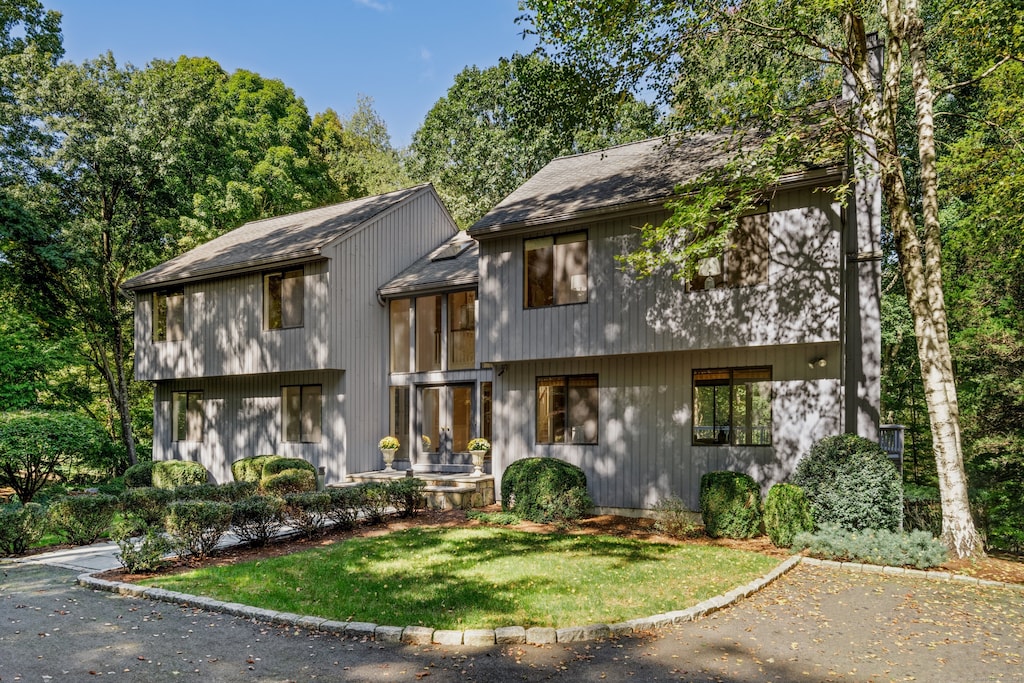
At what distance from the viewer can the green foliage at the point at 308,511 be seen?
10.8m

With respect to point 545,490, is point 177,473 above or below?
below

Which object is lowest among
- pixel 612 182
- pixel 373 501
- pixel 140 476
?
pixel 140 476

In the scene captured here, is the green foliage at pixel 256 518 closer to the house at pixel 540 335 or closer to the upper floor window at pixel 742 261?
the house at pixel 540 335

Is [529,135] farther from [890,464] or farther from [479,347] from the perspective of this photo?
[890,464]

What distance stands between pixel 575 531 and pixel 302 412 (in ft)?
29.5

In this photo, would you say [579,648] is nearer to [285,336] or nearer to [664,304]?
[664,304]

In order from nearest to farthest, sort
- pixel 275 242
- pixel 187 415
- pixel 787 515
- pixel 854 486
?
pixel 854 486
pixel 787 515
pixel 275 242
pixel 187 415

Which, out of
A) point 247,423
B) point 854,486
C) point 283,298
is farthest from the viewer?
point 247,423

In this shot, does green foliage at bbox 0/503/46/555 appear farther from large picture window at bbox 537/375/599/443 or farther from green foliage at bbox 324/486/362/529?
large picture window at bbox 537/375/599/443

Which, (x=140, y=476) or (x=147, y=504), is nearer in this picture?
(x=147, y=504)

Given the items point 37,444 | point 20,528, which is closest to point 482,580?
point 20,528

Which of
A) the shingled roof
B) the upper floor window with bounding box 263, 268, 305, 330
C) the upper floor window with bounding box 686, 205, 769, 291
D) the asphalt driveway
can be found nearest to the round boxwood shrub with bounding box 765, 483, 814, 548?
the asphalt driveway

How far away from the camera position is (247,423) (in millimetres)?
18500

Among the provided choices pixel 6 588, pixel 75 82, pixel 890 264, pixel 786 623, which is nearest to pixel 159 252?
pixel 75 82
